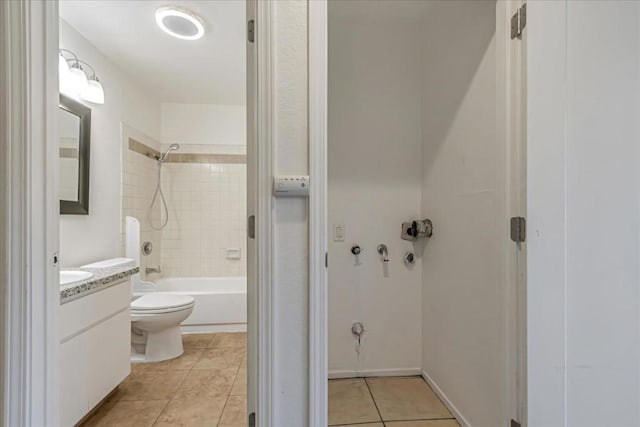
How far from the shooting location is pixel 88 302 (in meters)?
1.55

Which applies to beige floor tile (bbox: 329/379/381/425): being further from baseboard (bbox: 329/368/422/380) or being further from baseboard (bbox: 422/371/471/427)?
baseboard (bbox: 422/371/471/427)

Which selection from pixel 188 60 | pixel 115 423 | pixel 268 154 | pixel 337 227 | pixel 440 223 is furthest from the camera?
pixel 188 60

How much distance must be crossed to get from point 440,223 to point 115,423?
220cm

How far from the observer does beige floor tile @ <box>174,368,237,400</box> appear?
193 centimetres

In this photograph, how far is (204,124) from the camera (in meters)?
3.53

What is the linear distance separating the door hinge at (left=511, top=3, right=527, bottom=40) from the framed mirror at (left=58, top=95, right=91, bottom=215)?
2454 mm

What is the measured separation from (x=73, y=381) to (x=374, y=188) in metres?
1.97

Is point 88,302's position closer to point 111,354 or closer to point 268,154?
point 111,354

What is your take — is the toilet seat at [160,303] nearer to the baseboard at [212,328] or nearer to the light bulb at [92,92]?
the baseboard at [212,328]

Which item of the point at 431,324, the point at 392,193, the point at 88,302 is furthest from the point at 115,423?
the point at 392,193

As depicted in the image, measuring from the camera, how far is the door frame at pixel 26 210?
997mm

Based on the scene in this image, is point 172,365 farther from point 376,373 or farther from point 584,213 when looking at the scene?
point 584,213

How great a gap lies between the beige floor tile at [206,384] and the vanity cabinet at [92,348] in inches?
15.5

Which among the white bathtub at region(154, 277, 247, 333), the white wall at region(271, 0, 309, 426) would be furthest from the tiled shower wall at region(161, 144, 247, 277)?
the white wall at region(271, 0, 309, 426)
